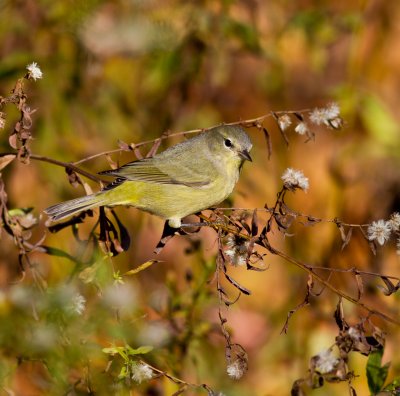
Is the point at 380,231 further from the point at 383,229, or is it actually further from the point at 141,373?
the point at 141,373

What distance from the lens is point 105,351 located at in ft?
6.36

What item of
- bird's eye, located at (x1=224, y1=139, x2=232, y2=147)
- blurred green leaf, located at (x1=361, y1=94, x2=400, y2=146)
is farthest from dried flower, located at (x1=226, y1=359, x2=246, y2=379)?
blurred green leaf, located at (x1=361, y1=94, x2=400, y2=146)

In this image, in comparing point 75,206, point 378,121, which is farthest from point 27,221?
point 378,121

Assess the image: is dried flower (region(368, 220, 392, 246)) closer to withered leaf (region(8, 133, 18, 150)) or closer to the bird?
the bird

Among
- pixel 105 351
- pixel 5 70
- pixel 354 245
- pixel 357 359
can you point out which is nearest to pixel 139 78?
pixel 5 70

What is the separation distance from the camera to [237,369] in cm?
185

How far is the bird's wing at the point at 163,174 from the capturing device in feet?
9.82

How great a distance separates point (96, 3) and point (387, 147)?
244cm

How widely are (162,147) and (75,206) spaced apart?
1.37 m

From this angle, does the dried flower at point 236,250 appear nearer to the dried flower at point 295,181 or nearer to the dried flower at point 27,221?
the dried flower at point 295,181

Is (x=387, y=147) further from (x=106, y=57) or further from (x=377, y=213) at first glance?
(x=106, y=57)

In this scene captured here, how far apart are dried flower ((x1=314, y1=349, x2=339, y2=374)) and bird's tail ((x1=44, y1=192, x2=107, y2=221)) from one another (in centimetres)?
117

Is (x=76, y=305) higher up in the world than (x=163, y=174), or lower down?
higher up

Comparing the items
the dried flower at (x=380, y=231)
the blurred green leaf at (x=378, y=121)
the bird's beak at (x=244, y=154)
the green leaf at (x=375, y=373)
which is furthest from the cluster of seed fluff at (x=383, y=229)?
the blurred green leaf at (x=378, y=121)
